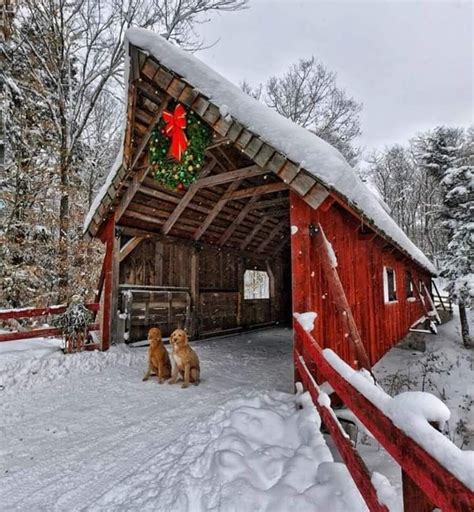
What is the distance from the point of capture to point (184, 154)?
216 inches

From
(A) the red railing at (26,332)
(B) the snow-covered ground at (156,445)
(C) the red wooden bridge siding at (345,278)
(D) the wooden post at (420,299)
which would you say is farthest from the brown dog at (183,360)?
(D) the wooden post at (420,299)

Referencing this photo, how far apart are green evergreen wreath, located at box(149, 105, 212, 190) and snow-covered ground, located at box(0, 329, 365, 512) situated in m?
3.48

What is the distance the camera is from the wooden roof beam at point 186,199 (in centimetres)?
702

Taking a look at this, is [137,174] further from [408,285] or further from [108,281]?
[408,285]

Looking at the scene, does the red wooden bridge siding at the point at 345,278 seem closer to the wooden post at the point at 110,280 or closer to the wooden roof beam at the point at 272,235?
the wooden roof beam at the point at 272,235

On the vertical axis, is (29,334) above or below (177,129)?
below

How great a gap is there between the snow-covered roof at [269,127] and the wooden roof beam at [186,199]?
2.06 metres

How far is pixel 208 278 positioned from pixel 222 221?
1882 mm

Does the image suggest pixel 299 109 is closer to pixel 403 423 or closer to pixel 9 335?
pixel 9 335

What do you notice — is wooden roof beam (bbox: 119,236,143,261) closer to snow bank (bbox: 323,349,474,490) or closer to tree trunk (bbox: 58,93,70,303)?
tree trunk (bbox: 58,93,70,303)

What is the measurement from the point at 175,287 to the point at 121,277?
168cm

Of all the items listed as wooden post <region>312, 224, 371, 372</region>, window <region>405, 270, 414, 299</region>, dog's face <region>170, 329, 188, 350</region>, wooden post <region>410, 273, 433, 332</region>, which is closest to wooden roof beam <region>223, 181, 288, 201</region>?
wooden post <region>312, 224, 371, 372</region>

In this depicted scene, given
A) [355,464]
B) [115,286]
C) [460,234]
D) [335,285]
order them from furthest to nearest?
[460,234] < [115,286] < [335,285] < [355,464]

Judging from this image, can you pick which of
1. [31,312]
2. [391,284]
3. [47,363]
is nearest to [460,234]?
[391,284]
